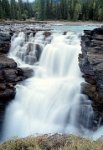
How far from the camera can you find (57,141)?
25.8 ft

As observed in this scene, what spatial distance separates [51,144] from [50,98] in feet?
41.9

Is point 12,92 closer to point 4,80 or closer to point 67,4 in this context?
point 4,80

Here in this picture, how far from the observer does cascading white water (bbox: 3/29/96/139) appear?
1890cm

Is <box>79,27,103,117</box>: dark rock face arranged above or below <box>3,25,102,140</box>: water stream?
above

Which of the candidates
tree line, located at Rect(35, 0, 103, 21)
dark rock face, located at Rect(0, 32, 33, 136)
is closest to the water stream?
dark rock face, located at Rect(0, 32, 33, 136)

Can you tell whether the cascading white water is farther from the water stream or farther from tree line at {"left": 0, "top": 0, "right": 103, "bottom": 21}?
tree line at {"left": 0, "top": 0, "right": 103, "bottom": 21}

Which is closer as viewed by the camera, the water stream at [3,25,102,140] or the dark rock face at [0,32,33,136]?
the water stream at [3,25,102,140]

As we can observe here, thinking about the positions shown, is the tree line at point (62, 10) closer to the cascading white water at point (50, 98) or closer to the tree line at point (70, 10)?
the tree line at point (70, 10)

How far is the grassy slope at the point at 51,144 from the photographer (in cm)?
711

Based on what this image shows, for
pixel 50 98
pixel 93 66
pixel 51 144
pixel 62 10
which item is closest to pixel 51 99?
pixel 50 98

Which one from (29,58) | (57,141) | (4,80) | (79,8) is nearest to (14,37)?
(29,58)

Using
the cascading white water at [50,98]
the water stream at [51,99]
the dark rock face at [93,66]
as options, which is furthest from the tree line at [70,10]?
the dark rock face at [93,66]

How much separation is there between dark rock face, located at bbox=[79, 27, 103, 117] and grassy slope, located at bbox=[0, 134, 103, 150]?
990 centimetres

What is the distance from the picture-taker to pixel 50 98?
20.4 m
